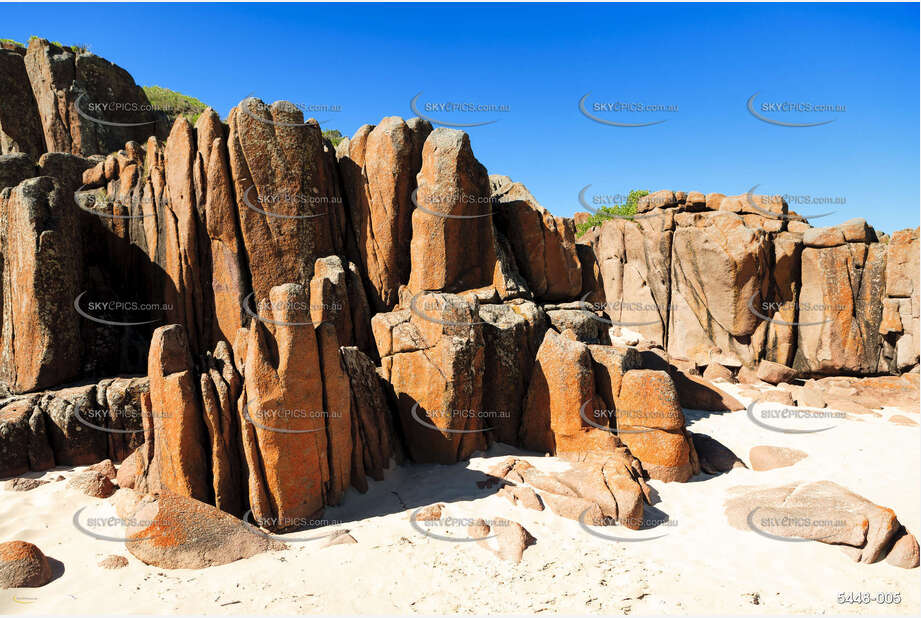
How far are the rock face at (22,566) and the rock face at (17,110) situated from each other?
57.8 feet

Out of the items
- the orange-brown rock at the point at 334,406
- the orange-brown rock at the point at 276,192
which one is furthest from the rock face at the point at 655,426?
the orange-brown rock at the point at 276,192

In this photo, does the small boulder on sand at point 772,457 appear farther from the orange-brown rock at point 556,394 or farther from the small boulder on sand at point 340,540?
the small boulder on sand at point 340,540

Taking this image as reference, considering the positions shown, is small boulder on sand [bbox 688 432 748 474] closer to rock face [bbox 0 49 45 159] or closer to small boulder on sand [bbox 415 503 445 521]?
small boulder on sand [bbox 415 503 445 521]

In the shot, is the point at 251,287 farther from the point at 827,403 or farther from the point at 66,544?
the point at 827,403

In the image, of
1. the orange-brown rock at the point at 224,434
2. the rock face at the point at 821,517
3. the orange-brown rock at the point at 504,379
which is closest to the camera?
the rock face at the point at 821,517

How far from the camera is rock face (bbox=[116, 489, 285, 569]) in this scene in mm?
6645

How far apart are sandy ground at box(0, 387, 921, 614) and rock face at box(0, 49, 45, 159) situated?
51.9 feet

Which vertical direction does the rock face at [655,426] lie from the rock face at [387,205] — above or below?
below

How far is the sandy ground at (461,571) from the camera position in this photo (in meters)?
6.06

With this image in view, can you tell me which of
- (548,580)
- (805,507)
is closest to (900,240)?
(805,507)

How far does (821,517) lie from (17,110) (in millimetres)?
25949

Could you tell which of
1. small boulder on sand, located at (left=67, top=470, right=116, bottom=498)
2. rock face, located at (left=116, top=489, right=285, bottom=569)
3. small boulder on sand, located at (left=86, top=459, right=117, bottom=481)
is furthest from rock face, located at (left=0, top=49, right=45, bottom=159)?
rock face, located at (left=116, top=489, right=285, bottom=569)

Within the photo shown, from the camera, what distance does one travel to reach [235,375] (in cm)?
797

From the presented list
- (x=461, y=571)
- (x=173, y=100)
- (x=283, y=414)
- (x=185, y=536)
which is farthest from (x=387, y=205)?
(x=173, y=100)
